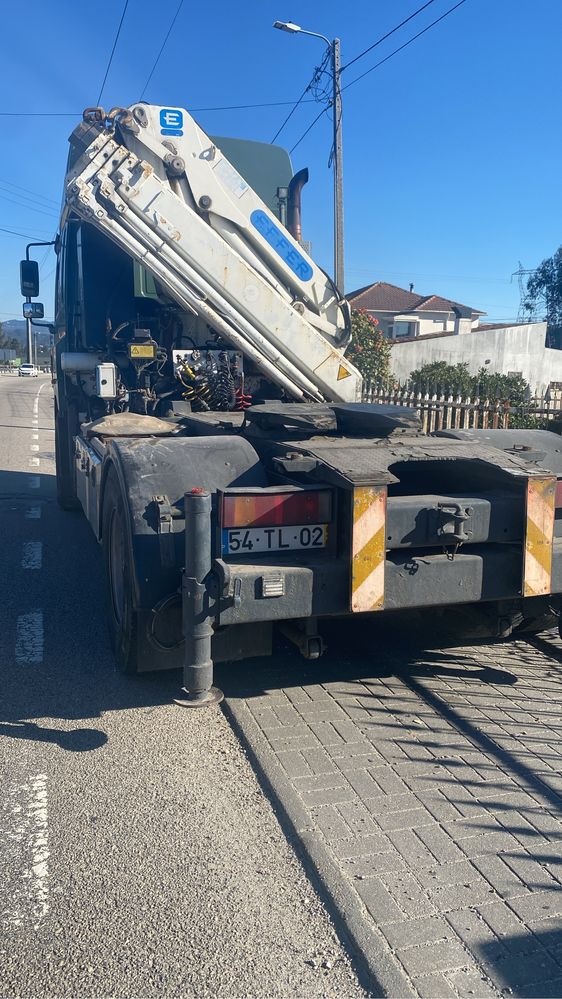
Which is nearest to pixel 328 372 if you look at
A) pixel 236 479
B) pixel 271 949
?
pixel 236 479

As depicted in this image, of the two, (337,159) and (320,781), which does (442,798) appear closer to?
(320,781)

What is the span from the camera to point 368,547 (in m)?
3.90

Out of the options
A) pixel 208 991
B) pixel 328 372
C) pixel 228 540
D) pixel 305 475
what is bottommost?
pixel 208 991

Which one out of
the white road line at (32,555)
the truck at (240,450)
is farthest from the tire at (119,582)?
the white road line at (32,555)

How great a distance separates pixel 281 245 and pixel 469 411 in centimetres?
Result: 782

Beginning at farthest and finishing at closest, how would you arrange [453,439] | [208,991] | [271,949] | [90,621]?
[90,621], [453,439], [271,949], [208,991]

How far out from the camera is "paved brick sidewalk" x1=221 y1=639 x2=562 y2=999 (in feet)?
8.59

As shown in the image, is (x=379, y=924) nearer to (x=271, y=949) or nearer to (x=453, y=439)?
(x=271, y=949)

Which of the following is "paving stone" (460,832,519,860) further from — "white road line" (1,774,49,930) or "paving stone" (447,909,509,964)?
"white road line" (1,774,49,930)

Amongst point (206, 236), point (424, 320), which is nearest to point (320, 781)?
point (206, 236)

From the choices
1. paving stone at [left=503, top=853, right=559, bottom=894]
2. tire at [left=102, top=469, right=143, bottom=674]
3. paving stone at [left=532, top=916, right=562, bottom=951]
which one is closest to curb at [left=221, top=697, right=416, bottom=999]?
paving stone at [left=532, top=916, right=562, bottom=951]

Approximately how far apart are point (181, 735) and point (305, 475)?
57.5 inches

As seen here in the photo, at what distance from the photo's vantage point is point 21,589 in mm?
6668

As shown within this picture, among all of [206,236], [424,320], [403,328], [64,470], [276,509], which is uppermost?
[424,320]
